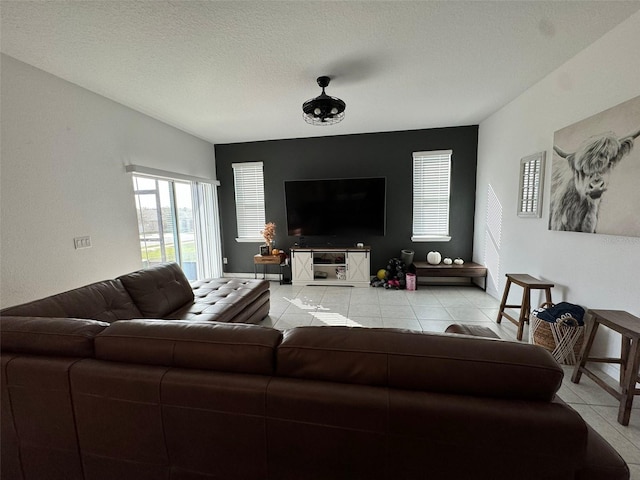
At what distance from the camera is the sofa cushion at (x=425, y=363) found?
0.80m

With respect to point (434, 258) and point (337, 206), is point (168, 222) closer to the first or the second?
point (337, 206)

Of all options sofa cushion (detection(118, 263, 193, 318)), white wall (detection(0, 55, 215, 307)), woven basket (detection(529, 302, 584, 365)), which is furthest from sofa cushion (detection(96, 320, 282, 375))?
woven basket (detection(529, 302, 584, 365))

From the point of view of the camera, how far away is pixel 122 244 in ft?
10.1

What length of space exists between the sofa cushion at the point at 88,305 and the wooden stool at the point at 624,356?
3.38 meters

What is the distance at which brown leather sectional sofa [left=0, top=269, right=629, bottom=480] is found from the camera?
0.76m

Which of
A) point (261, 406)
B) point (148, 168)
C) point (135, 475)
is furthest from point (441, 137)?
point (135, 475)

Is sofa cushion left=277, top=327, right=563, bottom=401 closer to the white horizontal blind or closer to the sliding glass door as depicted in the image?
the sliding glass door

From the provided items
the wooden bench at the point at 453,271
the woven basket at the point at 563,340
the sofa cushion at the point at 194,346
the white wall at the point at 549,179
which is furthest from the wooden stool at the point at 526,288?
the sofa cushion at the point at 194,346

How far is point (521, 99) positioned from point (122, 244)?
5.01 meters

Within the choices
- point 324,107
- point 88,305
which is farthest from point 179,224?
point 324,107

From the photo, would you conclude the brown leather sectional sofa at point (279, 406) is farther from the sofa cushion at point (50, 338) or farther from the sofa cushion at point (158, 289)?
the sofa cushion at point (158, 289)

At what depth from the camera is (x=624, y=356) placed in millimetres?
1852

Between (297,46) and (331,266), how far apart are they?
11.3 feet

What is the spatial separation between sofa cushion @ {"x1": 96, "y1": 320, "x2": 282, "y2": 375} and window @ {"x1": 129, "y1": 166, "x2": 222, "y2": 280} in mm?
2845
